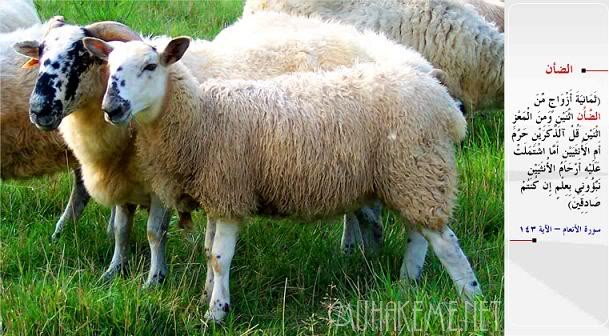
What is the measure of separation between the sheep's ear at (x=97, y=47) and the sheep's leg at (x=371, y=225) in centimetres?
185

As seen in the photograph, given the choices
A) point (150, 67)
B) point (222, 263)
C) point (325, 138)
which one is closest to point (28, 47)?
point (150, 67)

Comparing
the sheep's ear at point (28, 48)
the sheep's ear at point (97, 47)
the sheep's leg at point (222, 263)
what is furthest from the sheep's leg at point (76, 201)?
the sheep's leg at point (222, 263)

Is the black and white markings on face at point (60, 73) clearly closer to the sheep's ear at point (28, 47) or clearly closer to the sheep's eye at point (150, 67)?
the sheep's ear at point (28, 47)

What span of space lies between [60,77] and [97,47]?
0.81 feet

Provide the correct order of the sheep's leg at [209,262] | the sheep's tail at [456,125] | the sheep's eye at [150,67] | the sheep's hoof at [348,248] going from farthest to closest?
the sheep's hoof at [348,248]
the sheep's leg at [209,262]
the sheep's tail at [456,125]
the sheep's eye at [150,67]

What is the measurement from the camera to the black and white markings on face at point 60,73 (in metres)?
4.87

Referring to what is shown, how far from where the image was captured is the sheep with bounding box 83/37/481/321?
4.91 m

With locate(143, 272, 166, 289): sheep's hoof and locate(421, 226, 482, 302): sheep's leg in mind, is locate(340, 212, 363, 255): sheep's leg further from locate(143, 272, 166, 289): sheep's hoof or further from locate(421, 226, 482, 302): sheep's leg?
locate(143, 272, 166, 289): sheep's hoof

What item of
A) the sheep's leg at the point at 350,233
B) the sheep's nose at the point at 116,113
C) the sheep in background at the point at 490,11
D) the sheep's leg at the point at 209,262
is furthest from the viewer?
the sheep in background at the point at 490,11

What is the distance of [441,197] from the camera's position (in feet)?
16.3

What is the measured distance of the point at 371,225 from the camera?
19.4ft

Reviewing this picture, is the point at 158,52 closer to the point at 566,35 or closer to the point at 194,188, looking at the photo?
the point at 194,188

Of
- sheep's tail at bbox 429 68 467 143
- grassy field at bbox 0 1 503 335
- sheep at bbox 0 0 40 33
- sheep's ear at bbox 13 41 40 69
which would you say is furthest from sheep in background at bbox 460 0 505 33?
sheep's ear at bbox 13 41 40 69

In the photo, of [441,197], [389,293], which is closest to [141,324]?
[389,293]
